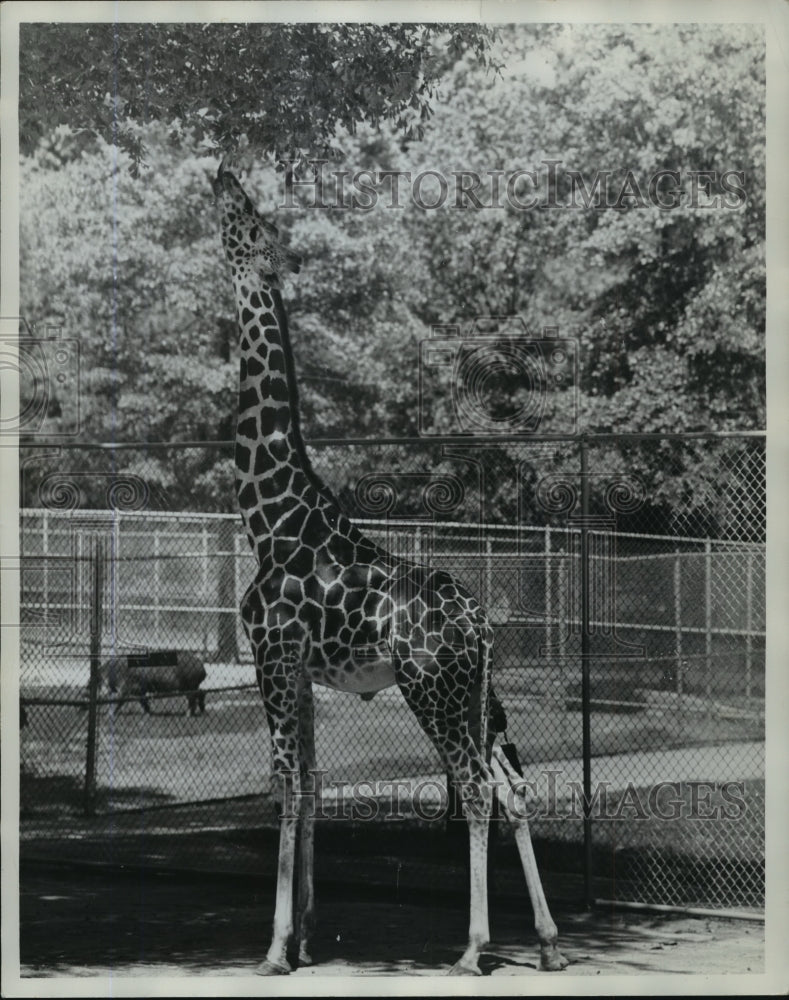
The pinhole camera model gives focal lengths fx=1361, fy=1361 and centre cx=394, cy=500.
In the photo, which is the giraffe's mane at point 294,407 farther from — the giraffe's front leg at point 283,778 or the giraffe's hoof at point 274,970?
the giraffe's hoof at point 274,970

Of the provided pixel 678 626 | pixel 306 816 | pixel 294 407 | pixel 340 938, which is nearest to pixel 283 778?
pixel 306 816

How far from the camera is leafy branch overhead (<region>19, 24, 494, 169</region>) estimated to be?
6707mm

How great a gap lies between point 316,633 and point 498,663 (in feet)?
3.07

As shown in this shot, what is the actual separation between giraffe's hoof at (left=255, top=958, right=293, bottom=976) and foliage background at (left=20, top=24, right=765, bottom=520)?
246cm

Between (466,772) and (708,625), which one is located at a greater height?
(708,625)

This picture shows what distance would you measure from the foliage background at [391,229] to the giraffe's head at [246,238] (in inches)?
22.9

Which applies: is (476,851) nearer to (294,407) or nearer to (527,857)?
(527,857)

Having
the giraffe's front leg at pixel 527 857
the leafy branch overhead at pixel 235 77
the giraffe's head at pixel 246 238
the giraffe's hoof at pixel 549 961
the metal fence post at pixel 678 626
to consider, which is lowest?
the giraffe's hoof at pixel 549 961

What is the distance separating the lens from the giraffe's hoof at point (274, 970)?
635 centimetres

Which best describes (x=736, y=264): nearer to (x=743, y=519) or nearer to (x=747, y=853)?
(x=743, y=519)

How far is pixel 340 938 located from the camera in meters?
6.47

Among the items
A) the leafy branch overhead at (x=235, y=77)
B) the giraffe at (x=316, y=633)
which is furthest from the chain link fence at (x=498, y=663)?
the leafy branch overhead at (x=235, y=77)

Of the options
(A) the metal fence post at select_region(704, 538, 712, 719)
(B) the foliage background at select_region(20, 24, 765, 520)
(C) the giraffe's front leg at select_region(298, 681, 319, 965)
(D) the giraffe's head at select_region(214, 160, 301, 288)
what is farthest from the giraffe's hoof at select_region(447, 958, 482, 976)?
(D) the giraffe's head at select_region(214, 160, 301, 288)

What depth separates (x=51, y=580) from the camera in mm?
7113
